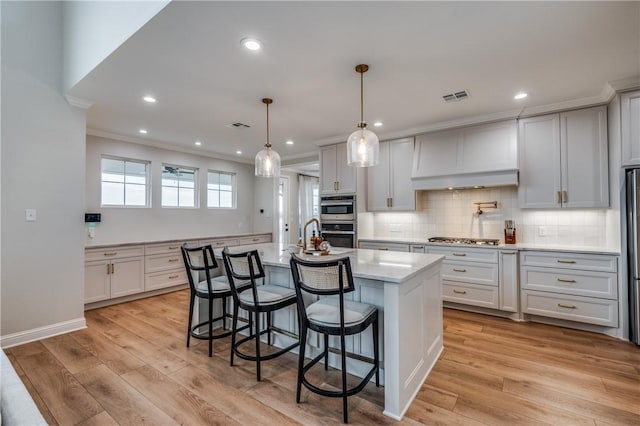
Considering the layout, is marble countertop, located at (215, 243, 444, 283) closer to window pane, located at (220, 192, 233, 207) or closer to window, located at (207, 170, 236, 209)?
window, located at (207, 170, 236, 209)

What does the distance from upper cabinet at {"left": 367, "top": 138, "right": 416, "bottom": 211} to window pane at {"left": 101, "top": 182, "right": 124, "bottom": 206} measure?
13.1 ft

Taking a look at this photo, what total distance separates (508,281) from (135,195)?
560cm

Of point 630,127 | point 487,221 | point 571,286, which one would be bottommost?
point 571,286

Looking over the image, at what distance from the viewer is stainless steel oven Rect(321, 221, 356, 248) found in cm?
462

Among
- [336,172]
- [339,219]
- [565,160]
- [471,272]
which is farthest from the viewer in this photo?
[336,172]

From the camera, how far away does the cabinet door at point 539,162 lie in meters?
3.47

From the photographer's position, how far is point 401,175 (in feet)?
14.8

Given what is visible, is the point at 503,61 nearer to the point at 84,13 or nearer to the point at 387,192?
the point at 387,192

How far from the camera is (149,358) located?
102 inches

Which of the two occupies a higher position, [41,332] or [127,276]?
[127,276]

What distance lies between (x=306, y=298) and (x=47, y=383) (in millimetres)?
2047

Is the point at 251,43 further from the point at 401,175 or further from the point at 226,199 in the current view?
the point at 226,199

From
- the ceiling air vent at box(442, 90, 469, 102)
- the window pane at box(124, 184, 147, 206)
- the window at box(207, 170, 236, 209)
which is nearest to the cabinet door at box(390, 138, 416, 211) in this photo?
the ceiling air vent at box(442, 90, 469, 102)

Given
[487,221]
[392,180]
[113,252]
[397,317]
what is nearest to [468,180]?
[487,221]
